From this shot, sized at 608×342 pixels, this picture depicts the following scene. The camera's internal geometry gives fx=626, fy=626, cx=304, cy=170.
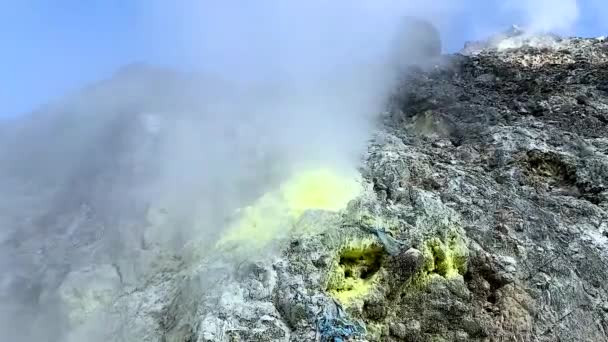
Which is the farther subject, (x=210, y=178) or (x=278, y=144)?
(x=278, y=144)

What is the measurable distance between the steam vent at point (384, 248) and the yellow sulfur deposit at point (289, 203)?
0.12 ft

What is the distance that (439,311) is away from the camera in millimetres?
9289

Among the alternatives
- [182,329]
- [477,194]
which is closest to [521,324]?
[477,194]

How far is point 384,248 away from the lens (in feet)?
32.6

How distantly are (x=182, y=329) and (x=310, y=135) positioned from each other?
585 cm

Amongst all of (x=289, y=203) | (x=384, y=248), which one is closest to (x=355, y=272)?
(x=384, y=248)

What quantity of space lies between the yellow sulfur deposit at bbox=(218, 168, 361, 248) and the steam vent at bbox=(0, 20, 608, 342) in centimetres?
4

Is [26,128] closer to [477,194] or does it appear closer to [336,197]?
[336,197]

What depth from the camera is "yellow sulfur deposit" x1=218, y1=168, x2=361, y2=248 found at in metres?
10.5

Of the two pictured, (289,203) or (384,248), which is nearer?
(384,248)

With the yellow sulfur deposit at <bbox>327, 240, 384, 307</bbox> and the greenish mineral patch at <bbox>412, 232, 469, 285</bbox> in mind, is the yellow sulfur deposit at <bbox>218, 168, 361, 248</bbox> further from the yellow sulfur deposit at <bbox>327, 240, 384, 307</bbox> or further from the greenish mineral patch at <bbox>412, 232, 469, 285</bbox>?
the greenish mineral patch at <bbox>412, 232, 469, 285</bbox>

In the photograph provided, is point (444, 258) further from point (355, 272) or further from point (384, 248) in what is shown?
point (355, 272)

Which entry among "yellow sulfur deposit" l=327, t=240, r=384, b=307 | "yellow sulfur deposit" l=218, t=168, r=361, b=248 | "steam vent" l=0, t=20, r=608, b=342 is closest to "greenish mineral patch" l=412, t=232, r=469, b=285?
"steam vent" l=0, t=20, r=608, b=342

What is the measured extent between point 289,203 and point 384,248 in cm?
205
